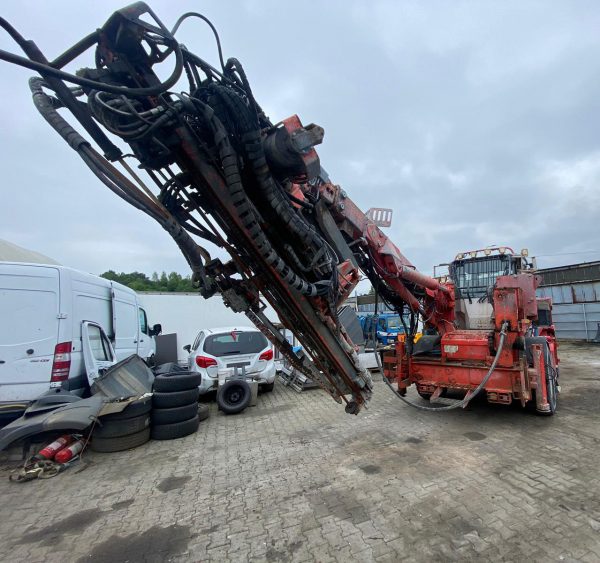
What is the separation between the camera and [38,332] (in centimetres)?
512

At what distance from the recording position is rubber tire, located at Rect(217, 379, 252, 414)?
666 centimetres

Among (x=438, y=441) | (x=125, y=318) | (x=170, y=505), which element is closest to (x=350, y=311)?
(x=438, y=441)

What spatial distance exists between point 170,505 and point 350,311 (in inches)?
113

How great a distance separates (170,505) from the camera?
3449 mm

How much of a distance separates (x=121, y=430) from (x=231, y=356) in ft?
9.34

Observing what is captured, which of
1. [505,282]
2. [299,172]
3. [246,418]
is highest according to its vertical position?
[299,172]

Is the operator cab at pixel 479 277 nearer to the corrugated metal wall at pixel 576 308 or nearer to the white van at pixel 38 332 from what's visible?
the white van at pixel 38 332

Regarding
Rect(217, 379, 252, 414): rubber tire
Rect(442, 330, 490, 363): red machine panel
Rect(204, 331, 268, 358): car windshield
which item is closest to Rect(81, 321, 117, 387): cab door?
Rect(204, 331, 268, 358): car windshield

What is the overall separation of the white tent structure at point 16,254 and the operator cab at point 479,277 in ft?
52.1

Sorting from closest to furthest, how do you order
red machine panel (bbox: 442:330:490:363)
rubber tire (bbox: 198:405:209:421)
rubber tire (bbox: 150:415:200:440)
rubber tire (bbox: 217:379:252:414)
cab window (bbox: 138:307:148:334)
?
rubber tire (bbox: 150:415:200:440)
red machine panel (bbox: 442:330:490:363)
rubber tire (bbox: 198:405:209:421)
rubber tire (bbox: 217:379:252:414)
cab window (bbox: 138:307:148:334)

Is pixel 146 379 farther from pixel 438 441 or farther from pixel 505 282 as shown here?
pixel 505 282

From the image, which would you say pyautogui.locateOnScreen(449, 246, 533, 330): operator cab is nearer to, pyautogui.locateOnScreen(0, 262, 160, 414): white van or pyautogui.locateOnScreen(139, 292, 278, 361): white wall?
pyautogui.locateOnScreen(0, 262, 160, 414): white van

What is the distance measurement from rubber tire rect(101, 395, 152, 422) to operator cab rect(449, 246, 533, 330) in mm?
5811

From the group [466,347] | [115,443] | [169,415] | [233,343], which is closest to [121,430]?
[115,443]
